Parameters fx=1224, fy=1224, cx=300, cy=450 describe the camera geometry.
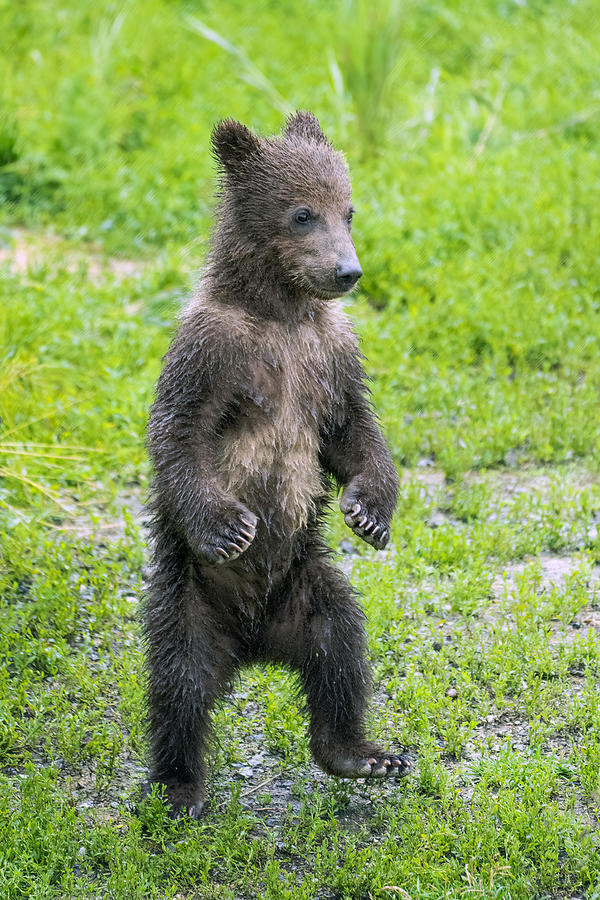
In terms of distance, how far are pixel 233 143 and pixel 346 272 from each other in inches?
26.1

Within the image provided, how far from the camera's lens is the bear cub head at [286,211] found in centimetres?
→ 423

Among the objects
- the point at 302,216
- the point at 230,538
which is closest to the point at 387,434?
the point at 302,216

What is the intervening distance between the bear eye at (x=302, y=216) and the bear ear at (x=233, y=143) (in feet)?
0.93

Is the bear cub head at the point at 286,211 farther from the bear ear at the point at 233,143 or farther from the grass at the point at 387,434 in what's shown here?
the grass at the point at 387,434

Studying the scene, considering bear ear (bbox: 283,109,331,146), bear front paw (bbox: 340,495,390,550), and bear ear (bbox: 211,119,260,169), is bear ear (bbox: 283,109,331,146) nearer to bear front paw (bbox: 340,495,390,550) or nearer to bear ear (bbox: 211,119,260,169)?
bear ear (bbox: 211,119,260,169)

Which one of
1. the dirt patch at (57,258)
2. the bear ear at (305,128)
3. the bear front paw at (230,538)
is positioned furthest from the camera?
the dirt patch at (57,258)

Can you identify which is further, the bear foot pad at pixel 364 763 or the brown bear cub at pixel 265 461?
the bear foot pad at pixel 364 763

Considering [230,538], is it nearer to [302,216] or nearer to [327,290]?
[327,290]

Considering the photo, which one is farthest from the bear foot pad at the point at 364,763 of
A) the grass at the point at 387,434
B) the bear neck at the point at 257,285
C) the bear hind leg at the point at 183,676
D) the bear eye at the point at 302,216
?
the bear eye at the point at 302,216

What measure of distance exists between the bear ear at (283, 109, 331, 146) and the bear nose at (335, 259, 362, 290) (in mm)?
597

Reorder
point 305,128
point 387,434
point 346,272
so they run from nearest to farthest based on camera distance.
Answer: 1. point 346,272
2. point 305,128
3. point 387,434

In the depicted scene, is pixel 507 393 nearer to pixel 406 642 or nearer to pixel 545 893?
pixel 406 642

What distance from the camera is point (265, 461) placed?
4281 millimetres

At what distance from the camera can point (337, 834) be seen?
408cm
